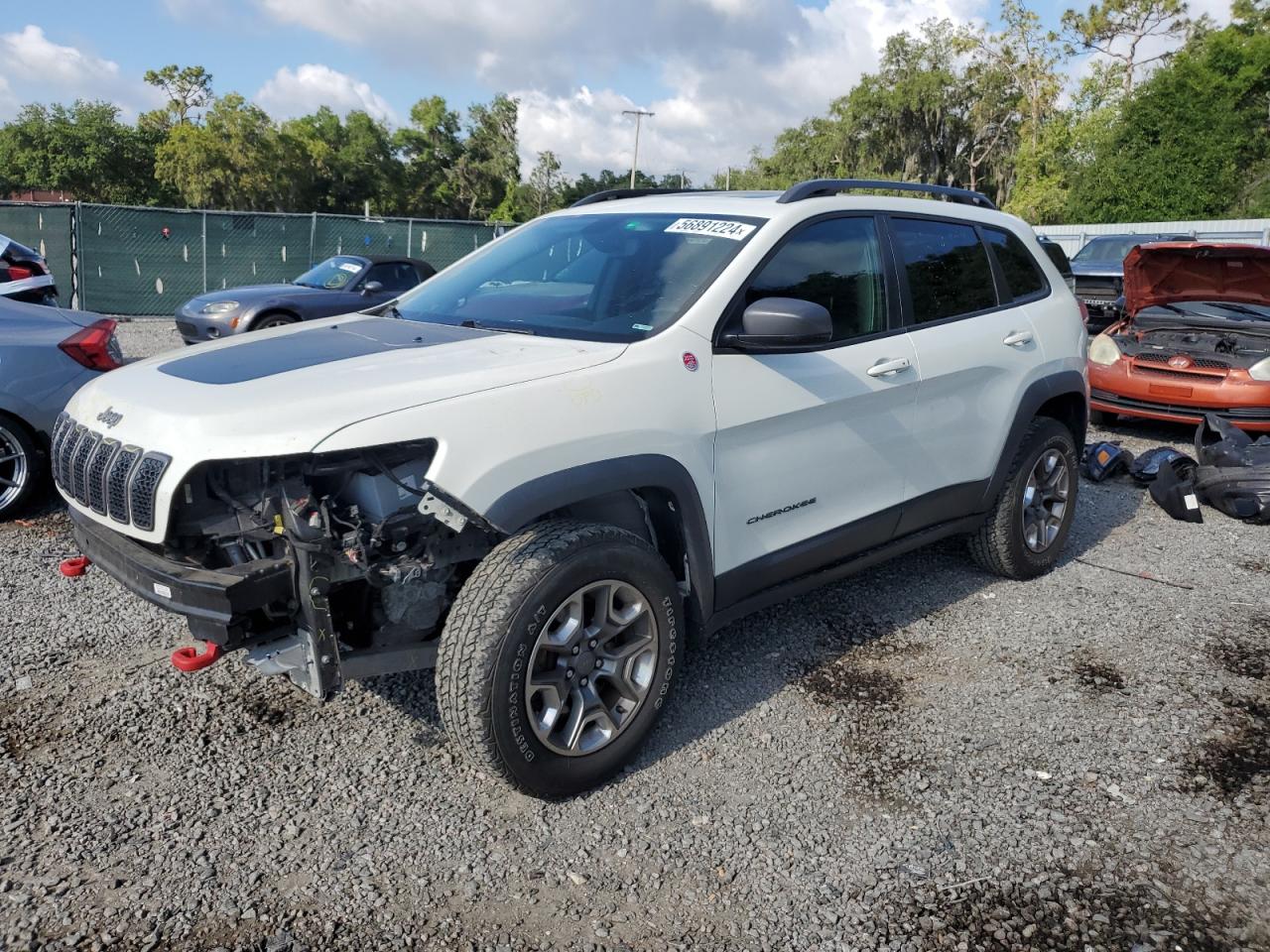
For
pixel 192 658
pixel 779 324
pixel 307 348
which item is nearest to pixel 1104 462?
pixel 779 324

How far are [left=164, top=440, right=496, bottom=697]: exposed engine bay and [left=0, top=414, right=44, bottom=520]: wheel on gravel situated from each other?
10.8 ft

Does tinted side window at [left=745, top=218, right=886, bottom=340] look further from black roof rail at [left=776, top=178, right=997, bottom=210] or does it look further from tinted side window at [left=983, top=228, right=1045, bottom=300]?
tinted side window at [left=983, top=228, right=1045, bottom=300]

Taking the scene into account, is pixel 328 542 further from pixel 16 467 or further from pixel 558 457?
pixel 16 467

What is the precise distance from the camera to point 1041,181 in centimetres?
4394

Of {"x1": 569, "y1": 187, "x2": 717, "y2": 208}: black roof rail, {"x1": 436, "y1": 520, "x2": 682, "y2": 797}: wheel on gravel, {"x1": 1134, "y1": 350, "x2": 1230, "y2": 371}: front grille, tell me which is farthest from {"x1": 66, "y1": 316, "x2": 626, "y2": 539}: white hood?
{"x1": 1134, "y1": 350, "x2": 1230, "y2": 371}: front grille

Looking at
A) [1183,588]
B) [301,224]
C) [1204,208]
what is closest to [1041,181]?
[1204,208]

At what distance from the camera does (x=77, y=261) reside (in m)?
16.8

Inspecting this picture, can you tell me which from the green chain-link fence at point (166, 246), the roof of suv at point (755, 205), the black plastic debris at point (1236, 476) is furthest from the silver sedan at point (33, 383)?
the green chain-link fence at point (166, 246)

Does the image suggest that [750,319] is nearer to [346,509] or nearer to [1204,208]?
[346,509]

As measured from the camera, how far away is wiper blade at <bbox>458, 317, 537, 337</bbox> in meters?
3.43

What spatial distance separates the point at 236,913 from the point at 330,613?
791 mm

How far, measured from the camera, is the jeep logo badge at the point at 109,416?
9.43 feet

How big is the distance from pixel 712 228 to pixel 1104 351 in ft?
21.1

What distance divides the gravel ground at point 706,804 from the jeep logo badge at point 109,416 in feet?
3.63
